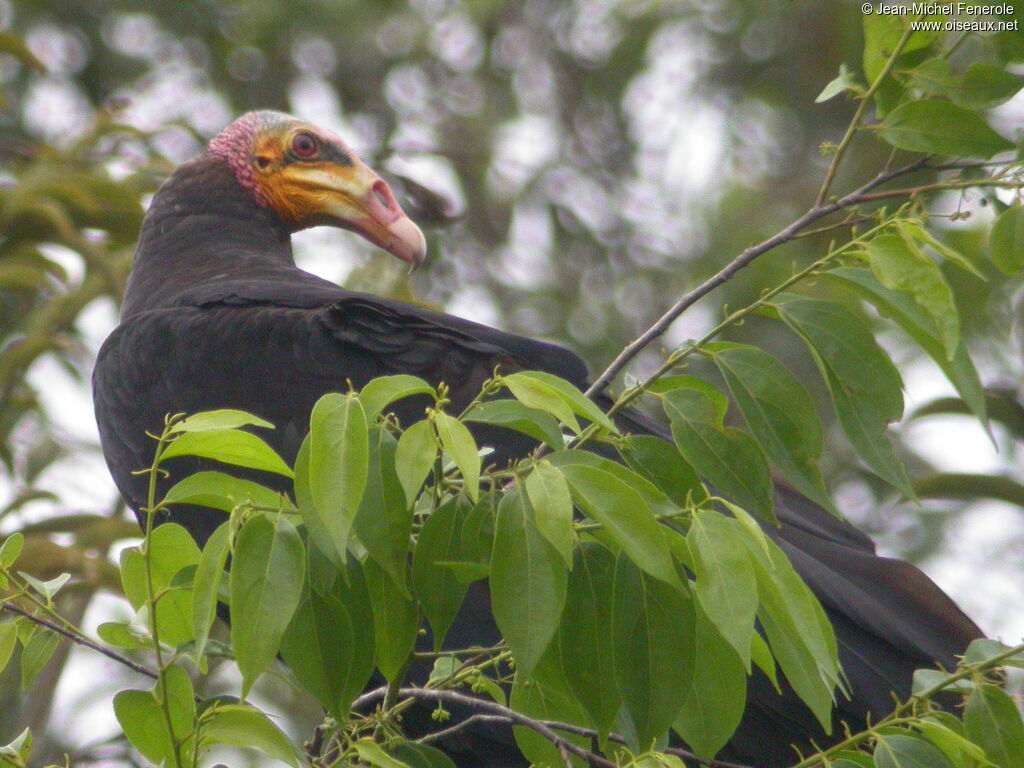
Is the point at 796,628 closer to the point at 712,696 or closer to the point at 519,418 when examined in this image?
the point at 712,696

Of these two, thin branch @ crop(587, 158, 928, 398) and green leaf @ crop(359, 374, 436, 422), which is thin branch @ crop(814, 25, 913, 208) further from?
green leaf @ crop(359, 374, 436, 422)

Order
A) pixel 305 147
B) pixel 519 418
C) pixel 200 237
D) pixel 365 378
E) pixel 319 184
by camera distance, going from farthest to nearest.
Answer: pixel 305 147
pixel 319 184
pixel 200 237
pixel 365 378
pixel 519 418

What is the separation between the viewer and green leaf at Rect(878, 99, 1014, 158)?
143cm

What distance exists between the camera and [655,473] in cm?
139

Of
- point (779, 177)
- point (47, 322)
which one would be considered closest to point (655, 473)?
point (47, 322)

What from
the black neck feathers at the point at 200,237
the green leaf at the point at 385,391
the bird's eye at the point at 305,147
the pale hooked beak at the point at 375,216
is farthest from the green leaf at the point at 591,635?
the bird's eye at the point at 305,147

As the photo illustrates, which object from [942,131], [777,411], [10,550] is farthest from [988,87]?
[10,550]

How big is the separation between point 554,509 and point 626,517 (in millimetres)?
71

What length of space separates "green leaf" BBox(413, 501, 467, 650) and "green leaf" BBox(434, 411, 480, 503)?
10 centimetres

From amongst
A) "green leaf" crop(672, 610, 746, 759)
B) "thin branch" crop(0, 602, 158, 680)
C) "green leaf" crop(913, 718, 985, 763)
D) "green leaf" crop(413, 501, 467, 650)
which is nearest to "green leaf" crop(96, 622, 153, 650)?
"thin branch" crop(0, 602, 158, 680)

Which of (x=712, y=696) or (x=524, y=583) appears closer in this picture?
(x=524, y=583)

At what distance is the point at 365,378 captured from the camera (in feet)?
8.62

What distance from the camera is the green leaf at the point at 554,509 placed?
1129 mm

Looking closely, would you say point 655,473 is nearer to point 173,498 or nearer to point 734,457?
point 734,457
